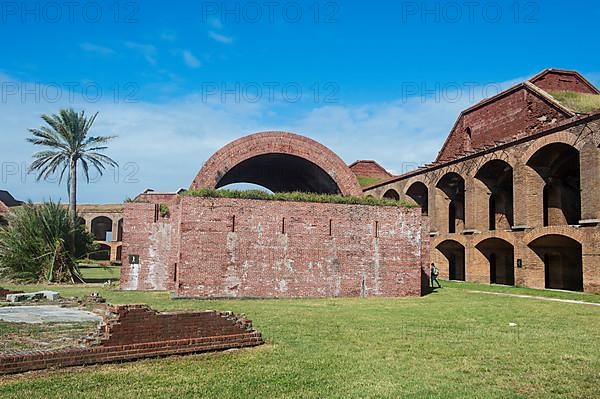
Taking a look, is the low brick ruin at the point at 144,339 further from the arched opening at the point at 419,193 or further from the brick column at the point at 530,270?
the arched opening at the point at 419,193

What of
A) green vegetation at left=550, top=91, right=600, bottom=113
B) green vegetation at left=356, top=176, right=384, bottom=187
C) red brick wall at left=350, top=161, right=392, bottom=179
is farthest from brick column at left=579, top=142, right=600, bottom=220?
red brick wall at left=350, top=161, right=392, bottom=179

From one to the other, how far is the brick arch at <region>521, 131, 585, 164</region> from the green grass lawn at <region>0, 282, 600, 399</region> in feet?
36.9

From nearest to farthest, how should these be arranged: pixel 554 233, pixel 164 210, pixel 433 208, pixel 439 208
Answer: pixel 164 210, pixel 554 233, pixel 439 208, pixel 433 208

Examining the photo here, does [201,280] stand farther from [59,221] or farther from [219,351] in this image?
[59,221]

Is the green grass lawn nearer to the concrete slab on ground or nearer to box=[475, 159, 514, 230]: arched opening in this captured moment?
the concrete slab on ground

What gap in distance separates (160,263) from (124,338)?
13.6 m

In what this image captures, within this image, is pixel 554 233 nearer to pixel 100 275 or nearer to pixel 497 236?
pixel 497 236

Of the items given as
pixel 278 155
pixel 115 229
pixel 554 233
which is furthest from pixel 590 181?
pixel 115 229

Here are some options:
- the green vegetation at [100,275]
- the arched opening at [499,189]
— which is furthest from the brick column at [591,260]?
the green vegetation at [100,275]

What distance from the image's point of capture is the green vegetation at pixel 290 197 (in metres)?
16.3

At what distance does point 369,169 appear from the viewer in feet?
169

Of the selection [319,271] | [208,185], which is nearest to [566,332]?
[319,271]

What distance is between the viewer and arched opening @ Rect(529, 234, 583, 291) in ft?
79.0

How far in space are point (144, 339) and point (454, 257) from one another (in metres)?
28.8
